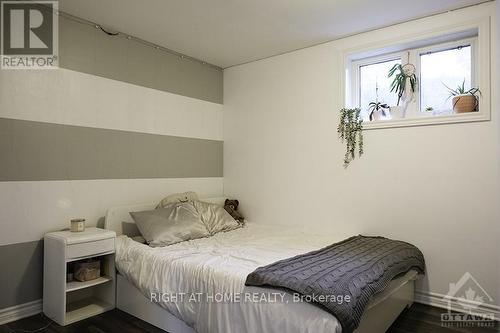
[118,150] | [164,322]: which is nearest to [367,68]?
[118,150]

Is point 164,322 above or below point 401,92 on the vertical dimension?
below

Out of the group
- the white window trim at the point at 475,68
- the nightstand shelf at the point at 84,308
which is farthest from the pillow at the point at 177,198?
the white window trim at the point at 475,68

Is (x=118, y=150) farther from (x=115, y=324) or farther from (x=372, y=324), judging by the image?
(x=372, y=324)

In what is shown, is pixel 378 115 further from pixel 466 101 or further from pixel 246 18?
pixel 246 18

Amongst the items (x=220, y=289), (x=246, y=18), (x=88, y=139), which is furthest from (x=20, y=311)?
(x=246, y=18)

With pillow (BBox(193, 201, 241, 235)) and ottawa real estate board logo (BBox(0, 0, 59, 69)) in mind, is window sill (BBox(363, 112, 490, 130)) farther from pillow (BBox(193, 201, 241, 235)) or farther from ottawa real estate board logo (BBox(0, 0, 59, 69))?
ottawa real estate board logo (BBox(0, 0, 59, 69))


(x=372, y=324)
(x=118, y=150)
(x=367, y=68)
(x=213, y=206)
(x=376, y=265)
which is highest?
(x=367, y=68)

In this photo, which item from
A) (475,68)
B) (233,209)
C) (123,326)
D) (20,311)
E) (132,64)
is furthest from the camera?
(233,209)

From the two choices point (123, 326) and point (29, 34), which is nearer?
point (123, 326)

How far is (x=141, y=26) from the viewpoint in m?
3.05

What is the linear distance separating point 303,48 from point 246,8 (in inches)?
41.7

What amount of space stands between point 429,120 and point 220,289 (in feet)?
7.23

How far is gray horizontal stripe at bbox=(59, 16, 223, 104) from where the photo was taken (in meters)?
2.86

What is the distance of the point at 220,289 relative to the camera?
2033 mm
